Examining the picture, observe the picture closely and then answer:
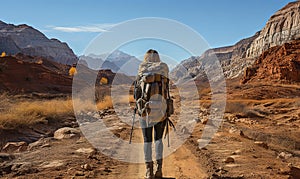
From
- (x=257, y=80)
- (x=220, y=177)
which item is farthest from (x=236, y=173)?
(x=257, y=80)

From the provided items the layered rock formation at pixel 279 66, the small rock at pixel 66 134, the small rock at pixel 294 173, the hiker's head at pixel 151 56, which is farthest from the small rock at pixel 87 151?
the layered rock formation at pixel 279 66

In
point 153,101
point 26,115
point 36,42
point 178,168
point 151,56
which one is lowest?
point 178,168

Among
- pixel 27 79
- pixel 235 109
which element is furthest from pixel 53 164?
pixel 27 79

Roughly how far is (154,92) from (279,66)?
156 ft

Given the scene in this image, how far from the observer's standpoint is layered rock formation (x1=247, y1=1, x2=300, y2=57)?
72.4 metres

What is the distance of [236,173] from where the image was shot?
561 cm

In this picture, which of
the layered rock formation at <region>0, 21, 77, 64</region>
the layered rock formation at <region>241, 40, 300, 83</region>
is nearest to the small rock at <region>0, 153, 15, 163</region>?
the layered rock formation at <region>241, 40, 300, 83</region>

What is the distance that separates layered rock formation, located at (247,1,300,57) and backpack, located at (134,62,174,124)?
7339 cm

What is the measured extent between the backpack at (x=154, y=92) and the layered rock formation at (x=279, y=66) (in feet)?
143

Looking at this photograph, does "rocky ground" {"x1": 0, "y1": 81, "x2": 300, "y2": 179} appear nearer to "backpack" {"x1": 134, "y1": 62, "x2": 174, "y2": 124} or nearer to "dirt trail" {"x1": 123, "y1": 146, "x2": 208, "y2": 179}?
"dirt trail" {"x1": 123, "y1": 146, "x2": 208, "y2": 179}

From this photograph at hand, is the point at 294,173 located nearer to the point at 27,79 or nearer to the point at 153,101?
the point at 153,101

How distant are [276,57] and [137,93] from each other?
174 ft

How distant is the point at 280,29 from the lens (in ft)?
251

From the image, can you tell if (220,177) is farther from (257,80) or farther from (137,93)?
(257,80)
